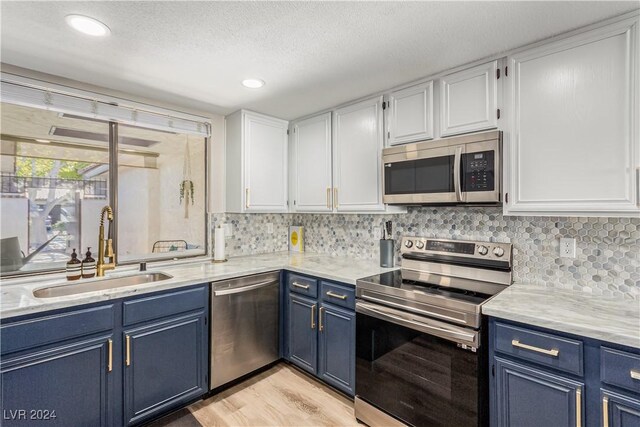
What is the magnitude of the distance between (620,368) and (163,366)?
7.55 ft

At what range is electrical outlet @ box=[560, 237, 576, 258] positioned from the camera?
177 centimetres

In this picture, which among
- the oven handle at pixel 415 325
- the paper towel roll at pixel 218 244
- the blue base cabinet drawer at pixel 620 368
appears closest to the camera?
the blue base cabinet drawer at pixel 620 368

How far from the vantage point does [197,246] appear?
9.50ft

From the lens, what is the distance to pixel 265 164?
116 inches

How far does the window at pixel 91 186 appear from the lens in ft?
6.68

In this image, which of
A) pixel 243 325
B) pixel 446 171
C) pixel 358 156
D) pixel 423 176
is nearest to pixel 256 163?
pixel 358 156

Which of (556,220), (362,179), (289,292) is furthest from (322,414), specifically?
(556,220)

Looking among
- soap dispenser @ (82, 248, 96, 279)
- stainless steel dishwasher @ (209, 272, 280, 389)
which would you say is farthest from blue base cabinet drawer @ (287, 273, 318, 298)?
soap dispenser @ (82, 248, 96, 279)

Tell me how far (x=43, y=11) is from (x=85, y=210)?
134cm

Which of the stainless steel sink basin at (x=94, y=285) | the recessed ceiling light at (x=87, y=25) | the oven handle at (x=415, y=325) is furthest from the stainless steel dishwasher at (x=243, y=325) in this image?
the recessed ceiling light at (x=87, y=25)

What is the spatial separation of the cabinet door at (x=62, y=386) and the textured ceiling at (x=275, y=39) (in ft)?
5.28

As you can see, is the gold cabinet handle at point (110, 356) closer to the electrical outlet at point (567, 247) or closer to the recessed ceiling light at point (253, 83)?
the recessed ceiling light at point (253, 83)

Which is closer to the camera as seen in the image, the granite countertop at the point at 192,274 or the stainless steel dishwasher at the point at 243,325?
the granite countertop at the point at 192,274

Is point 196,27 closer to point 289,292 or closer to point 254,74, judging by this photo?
point 254,74
